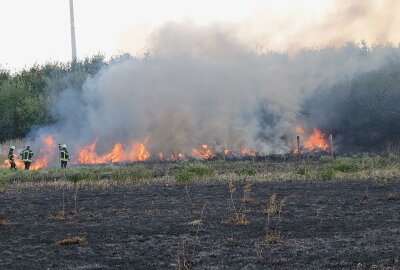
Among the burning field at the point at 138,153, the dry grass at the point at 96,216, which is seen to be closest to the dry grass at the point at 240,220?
the dry grass at the point at 96,216

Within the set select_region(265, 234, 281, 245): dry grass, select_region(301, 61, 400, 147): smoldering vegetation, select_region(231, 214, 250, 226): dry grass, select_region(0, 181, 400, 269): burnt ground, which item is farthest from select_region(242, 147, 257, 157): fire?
select_region(265, 234, 281, 245): dry grass

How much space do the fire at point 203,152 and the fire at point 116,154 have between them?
305 centimetres

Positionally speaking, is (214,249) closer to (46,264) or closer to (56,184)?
(46,264)

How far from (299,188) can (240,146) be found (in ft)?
74.5

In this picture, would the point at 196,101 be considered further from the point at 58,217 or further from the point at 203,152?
the point at 58,217

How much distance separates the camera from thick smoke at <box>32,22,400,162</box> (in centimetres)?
4034

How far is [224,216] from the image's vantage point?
12.0 m

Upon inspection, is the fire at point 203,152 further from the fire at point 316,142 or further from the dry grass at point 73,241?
the dry grass at point 73,241

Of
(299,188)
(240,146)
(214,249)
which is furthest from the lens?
(240,146)

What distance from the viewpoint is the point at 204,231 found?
10367mm

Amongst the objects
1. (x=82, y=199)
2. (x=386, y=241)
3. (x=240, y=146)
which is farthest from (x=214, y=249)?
(x=240, y=146)

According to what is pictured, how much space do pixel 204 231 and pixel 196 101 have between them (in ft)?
102

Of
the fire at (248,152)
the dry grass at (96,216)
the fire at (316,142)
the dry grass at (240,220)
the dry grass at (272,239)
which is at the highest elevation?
the fire at (316,142)

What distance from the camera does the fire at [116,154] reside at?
130 feet
